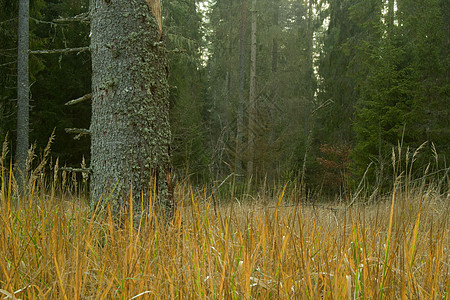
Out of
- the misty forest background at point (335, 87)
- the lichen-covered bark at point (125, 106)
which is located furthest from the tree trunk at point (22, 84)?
the lichen-covered bark at point (125, 106)

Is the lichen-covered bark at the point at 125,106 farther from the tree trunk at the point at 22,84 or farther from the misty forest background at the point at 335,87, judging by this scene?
the tree trunk at the point at 22,84

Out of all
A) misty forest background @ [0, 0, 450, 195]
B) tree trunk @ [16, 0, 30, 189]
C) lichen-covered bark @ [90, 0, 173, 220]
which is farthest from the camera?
misty forest background @ [0, 0, 450, 195]

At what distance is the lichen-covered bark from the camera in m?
2.97

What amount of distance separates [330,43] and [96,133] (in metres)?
23.3

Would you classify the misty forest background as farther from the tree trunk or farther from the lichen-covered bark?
the lichen-covered bark

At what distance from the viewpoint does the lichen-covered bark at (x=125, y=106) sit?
297 cm

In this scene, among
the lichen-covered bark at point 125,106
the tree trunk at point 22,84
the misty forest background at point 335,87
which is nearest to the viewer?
the lichen-covered bark at point 125,106

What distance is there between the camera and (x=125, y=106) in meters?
2.98

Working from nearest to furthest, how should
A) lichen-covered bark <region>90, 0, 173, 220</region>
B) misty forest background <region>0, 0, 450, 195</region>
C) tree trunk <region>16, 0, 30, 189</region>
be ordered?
1. lichen-covered bark <region>90, 0, 173, 220</region>
2. tree trunk <region>16, 0, 30, 189</region>
3. misty forest background <region>0, 0, 450, 195</region>

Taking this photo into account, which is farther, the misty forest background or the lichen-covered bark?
the misty forest background

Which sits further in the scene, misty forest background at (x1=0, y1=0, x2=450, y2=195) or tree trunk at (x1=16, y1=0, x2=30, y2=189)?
misty forest background at (x1=0, y1=0, x2=450, y2=195)

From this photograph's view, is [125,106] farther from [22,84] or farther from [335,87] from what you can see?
[335,87]

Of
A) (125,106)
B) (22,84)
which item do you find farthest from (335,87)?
(125,106)

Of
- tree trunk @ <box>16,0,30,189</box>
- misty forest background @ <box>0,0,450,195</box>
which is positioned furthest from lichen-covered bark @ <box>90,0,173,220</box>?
tree trunk @ <box>16,0,30,189</box>
